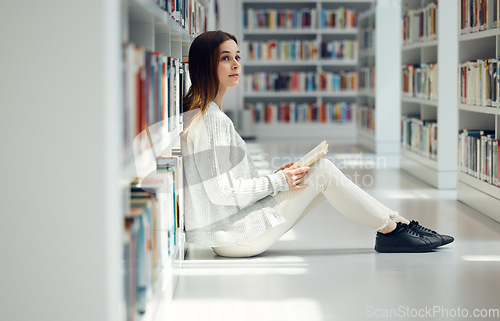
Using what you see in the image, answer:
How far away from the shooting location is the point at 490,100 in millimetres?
4332

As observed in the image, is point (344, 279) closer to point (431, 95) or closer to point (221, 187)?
point (221, 187)

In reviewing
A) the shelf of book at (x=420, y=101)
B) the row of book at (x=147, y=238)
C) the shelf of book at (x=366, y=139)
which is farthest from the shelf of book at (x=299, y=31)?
the row of book at (x=147, y=238)

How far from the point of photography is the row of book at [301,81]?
10398mm

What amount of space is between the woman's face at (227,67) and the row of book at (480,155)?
181cm

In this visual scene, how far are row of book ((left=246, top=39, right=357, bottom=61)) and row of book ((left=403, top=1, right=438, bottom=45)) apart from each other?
12.1ft

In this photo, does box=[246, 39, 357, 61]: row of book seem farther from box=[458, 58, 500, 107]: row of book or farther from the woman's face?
the woman's face

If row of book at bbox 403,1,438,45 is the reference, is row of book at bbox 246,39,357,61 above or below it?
above

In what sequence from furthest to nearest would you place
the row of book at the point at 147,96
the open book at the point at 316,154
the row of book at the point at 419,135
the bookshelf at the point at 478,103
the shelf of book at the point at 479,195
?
1. the row of book at the point at 419,135
2. the bookshelf at the point at 478,103
3. the shelf of book at the point at 479,195
4. the open book at the point at 316,154
5. the row of book at the point at 147,96

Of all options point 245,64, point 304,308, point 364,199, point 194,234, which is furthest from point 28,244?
point 245,64

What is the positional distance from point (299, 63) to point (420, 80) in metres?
4.45

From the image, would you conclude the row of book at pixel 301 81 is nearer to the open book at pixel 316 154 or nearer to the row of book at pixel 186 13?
the row of book at pixel 186 13

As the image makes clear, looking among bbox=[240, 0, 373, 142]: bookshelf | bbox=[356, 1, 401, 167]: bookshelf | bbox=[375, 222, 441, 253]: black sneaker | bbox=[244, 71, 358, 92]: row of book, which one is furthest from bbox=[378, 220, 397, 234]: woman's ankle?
bbox=[244, 71, 358, 92]: row of book

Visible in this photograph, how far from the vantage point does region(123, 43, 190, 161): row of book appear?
166 cm

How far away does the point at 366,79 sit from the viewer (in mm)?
8859
